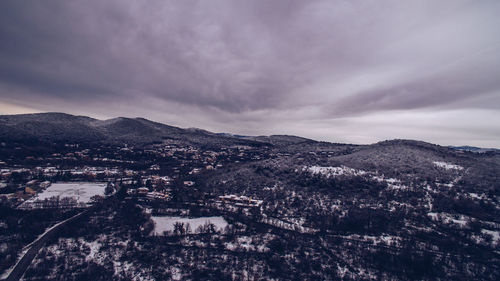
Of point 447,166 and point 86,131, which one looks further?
point 86,131

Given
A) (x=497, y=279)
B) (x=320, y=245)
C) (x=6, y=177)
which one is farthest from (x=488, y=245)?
(x=6, y=177)

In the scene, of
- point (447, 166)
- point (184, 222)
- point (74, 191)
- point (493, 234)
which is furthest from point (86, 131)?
point (447, 166)

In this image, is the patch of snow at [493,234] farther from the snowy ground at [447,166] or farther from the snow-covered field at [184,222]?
the snow-covered field at [184,222]

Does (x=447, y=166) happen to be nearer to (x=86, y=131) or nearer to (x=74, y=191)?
(x=74, y=191)

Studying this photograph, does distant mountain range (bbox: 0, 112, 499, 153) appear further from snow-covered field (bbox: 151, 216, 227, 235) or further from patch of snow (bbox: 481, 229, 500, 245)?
snow-covered field (bbox: 151, 216, 227, 235)

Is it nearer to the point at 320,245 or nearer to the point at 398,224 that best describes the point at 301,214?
the point at 320,245

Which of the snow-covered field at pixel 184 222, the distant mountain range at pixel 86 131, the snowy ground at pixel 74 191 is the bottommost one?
the snow-covered field at pixel 184 222

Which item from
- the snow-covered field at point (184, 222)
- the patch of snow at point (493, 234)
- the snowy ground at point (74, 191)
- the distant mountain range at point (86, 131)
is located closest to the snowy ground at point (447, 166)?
the distant mountain range at point (86, 131)
